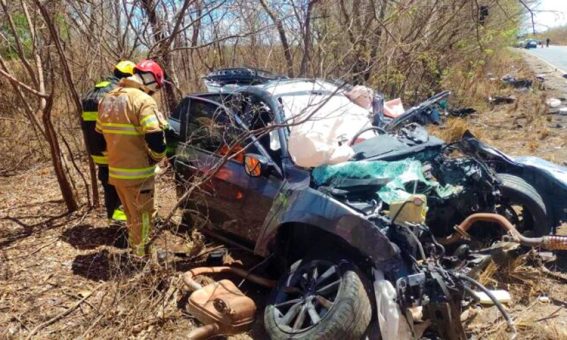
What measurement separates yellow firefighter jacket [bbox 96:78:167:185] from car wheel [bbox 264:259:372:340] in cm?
163

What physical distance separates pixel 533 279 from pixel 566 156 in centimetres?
452

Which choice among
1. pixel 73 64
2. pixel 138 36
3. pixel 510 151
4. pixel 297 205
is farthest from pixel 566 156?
pixel 73 64

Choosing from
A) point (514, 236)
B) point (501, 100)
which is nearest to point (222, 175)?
point (514, 236)

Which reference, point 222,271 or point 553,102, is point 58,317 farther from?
point 553,102

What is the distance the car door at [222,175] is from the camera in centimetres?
391

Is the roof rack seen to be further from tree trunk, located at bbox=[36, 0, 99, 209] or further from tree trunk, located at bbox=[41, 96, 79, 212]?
tree trunk, located at bbox=[41, 96, 79, 212]

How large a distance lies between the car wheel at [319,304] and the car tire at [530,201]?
64.5 inches

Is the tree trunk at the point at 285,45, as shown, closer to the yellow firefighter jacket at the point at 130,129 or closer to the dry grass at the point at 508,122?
the dry grass at the point at 508,122

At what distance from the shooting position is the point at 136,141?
4.17 m

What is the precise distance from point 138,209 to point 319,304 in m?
1.94

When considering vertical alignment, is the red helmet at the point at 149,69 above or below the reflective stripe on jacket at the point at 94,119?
above

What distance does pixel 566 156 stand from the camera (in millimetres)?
7508

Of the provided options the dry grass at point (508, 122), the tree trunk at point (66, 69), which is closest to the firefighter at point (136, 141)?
the tree trunk at point (66, 69)

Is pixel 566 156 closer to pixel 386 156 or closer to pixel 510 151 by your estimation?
pixel 510 151
